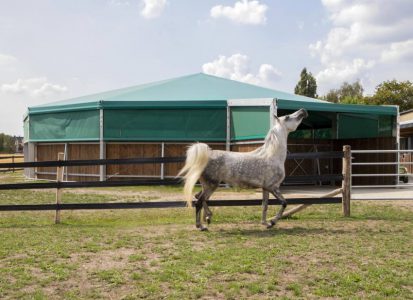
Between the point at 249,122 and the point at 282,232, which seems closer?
the point at 282,232

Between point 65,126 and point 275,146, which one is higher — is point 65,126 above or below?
above

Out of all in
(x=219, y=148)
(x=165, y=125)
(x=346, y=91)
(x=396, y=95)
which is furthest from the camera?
(x=346, y=91)

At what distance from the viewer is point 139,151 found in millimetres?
18156

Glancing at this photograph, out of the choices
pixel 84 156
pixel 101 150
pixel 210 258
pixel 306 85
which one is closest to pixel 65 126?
pixel 84 156

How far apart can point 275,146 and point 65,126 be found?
45.7 feet

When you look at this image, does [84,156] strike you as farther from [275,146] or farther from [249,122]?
[275,146]

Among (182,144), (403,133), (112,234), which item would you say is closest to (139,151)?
(182,144)

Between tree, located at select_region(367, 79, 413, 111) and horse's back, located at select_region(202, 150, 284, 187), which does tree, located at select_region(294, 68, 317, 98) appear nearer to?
tree, located at select_region(367, 79, 413, 111)

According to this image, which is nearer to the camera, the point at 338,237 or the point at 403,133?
the point at 338,237

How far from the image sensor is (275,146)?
25.8 feet

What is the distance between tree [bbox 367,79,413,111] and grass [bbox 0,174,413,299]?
43.2 meters

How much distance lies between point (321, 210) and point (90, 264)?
6142 millimetres

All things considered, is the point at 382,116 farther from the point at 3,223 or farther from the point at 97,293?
the point at 97,293

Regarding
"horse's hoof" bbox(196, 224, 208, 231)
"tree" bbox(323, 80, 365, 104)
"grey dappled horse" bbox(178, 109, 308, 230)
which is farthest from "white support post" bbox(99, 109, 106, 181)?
"tree" bbox(323, 80, 365, 104)
